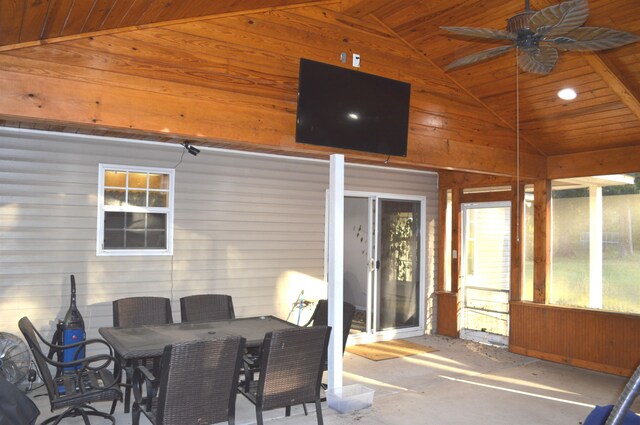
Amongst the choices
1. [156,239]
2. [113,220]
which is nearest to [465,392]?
[156,239]

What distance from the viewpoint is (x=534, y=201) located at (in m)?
6.84

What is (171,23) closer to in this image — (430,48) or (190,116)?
(190,116)

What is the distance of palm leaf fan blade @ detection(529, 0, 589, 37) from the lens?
8.73 feet

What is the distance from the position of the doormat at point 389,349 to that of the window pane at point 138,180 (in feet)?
10.8

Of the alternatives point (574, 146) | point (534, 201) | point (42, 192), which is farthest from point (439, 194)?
point (42, 192)

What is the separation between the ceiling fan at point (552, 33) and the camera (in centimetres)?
275

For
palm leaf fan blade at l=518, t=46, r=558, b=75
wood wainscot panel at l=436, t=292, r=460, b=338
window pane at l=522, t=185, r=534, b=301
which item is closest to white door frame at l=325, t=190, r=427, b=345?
wood wainscot panel at l=436, t=292, r=460, b=338

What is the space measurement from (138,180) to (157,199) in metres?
0.29

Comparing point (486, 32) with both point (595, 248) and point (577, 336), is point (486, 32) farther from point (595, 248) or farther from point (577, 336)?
point (577, 336)

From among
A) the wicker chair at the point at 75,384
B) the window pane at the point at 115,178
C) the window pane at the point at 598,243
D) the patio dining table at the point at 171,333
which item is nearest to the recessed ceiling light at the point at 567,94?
the window pane at the point at 598,243

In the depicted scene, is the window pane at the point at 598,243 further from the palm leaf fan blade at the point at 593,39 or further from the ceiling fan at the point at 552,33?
the palm leaf fan blade at the point at 593,39

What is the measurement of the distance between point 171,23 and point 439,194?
533 centimetres

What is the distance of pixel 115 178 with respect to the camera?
18.2 ft

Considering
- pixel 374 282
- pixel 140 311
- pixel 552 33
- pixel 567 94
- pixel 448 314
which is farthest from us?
pixel 448 314
